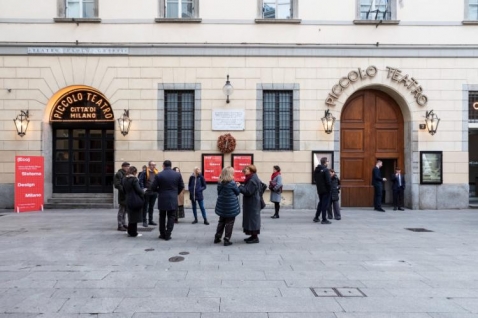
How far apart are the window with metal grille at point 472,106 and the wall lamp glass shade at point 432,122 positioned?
68.2 inches

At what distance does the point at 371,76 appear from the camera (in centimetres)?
1502

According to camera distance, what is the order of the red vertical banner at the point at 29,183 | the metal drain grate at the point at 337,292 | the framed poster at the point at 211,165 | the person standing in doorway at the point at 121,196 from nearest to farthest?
the metal drain grate at the point at 337,292 → the person standing in doorway at the point at 121,196 → the red vertical banner at the point at 29,183 → the framed poster at the point at 211,165

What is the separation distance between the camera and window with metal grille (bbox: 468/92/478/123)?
15289 mm

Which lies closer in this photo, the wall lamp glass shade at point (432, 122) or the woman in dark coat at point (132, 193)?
the woman in dark coat at point (132, 193)

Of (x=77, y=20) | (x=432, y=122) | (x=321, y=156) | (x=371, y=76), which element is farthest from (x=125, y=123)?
(x=432, y=122)

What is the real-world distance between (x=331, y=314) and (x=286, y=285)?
116cm

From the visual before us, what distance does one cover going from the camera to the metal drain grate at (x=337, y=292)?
5.16 meters

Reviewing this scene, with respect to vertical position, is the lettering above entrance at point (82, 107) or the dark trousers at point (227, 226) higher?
the lettering above entrance at point (82, 107)

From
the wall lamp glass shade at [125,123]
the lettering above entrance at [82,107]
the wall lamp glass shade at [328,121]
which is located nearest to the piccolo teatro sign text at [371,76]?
the wall lamp glass shade at [328,121]

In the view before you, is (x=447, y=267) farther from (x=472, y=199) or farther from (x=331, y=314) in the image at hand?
(x=472, y=199)

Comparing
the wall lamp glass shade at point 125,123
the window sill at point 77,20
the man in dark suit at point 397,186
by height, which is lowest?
the man in dark suit at point 397,186

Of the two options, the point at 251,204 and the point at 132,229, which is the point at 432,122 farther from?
the point at 132,229

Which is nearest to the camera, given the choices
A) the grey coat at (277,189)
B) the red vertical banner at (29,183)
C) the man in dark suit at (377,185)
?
the grey coat at (277,189)

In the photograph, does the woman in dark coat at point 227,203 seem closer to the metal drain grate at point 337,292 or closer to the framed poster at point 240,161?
the metal drain grate at point 337,292
